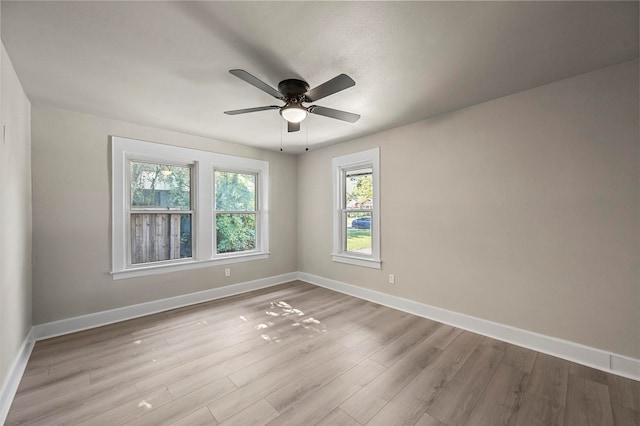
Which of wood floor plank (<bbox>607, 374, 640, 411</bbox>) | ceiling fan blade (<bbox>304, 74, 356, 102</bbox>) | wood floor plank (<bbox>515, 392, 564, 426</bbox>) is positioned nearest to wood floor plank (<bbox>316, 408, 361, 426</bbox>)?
Result: wood floor plank (<bbox>515, 392, 564, 426</bbox>)

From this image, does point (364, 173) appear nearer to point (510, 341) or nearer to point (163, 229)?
point (510, 341)

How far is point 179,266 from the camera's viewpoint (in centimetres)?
366

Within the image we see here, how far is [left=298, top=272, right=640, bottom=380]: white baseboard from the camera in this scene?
6.81 feet

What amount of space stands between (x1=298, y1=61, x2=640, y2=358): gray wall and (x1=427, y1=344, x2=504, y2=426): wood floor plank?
22.4 inches

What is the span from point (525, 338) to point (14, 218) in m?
4.70

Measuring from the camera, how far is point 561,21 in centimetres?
161

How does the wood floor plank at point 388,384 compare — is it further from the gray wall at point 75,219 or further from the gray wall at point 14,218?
the gray wall at point 75,219

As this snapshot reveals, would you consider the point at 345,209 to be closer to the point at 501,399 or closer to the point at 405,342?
the point at 405,342

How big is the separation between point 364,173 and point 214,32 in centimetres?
289

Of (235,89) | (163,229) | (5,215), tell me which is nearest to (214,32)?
(235,89)

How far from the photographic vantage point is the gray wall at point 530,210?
2.09 meters

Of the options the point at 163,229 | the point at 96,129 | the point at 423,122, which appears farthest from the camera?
the point at 163,229

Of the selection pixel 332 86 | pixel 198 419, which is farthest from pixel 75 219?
pixel 332 86

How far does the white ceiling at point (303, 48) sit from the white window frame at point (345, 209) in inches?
49.2
